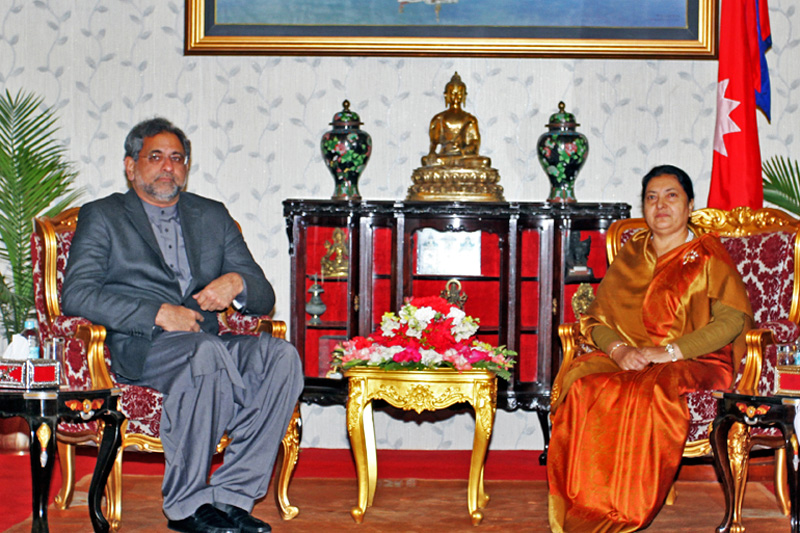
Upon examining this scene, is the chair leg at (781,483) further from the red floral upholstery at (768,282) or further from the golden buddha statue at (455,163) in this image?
the golden buddha statue at (455,163)

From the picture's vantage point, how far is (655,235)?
3.96 metres

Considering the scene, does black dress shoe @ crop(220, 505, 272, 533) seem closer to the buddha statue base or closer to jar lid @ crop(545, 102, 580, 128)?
the buddha statue base

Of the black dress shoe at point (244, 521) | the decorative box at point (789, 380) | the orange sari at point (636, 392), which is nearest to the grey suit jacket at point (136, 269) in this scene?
the black dress shoe at point (244, 521)

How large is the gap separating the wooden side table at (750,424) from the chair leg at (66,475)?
2549 mm

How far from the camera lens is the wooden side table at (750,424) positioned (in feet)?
10.4

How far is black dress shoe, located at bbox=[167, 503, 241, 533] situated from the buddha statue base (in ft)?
7.10

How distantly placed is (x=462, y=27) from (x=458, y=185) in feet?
3.29

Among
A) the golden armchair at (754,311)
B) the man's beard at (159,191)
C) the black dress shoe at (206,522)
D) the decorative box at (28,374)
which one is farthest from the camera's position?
the man's beard at (159,191)

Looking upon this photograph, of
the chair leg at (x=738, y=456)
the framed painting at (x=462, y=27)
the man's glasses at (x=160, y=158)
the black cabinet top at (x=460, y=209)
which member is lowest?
the chair leg at (x=738, y=456)

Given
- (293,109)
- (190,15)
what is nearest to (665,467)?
(293,109)

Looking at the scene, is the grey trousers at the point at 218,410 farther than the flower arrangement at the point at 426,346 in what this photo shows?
No

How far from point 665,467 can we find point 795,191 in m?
2.27

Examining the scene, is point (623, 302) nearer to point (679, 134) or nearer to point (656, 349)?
point (656, 349)

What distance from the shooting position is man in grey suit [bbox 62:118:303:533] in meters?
3.33
